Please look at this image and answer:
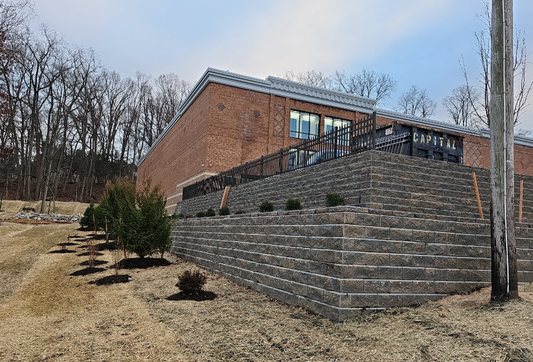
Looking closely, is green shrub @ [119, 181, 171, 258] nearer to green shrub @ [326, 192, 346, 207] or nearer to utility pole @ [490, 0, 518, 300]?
green shrub @ [326, 192, 346, 207]

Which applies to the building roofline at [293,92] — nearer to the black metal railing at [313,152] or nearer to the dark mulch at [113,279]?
the black metal railing at [313,152]

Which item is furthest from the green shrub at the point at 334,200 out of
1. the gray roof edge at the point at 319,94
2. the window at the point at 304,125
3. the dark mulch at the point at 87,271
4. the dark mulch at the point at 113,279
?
the gray roof edge at the point at 319,94

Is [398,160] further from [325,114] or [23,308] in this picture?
[325,114]

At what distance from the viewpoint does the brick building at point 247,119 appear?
22281mm

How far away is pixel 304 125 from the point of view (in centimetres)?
2498

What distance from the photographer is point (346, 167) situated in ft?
31.4

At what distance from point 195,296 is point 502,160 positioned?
18.9ft

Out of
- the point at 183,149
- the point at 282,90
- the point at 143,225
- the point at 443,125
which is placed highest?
the point at 282,90

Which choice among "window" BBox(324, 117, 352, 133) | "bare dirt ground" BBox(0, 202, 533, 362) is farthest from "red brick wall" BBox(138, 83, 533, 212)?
"bare dirt ground" BBox(0, 202, 533, 362)

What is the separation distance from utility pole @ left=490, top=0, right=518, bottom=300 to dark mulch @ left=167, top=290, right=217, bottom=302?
477 centimetres

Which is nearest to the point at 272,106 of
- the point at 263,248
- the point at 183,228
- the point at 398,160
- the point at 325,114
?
the point at 325,114

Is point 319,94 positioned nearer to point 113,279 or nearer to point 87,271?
point 87,271

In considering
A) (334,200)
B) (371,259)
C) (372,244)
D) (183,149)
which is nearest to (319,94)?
(183,149)

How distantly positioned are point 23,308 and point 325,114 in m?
21.9
